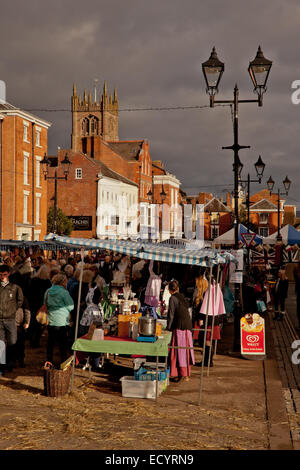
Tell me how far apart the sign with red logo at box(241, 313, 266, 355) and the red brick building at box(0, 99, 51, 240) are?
125 ft

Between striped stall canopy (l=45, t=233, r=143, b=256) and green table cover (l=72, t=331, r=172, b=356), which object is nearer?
green table cover (l=72, t=331, r=172, b=356)

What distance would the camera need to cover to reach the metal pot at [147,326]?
988cm

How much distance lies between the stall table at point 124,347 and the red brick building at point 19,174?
40.2 metres

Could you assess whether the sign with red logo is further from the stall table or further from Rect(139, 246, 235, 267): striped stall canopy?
the stall table

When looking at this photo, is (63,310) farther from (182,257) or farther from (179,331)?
(182,257)

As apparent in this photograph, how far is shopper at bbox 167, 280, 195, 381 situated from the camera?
36.1ft

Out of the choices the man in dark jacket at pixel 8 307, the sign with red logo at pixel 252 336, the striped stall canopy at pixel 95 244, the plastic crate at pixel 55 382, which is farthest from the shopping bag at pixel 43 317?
the sign with red logo at pixel 252 336

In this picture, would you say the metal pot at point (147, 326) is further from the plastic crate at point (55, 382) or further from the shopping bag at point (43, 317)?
the shopping bag at point (43, 317)

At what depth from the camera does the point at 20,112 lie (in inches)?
1965

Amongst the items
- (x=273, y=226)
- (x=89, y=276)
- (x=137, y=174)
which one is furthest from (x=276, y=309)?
(x=273, y=226)

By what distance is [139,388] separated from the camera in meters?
9.84

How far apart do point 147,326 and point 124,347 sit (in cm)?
51

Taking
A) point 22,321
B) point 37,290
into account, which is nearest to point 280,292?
point 37,290

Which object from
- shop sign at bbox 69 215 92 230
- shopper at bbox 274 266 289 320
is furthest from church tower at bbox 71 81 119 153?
shopper at bbox 274 266 289 320
